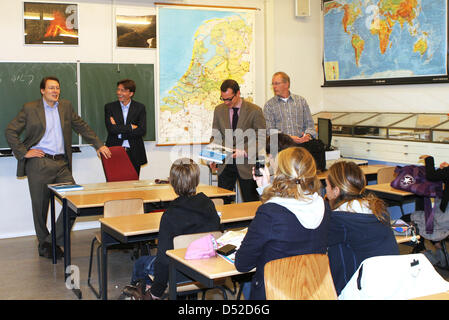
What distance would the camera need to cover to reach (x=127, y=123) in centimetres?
631

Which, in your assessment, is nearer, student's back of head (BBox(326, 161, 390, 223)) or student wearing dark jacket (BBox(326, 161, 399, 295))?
student wearing dark jacket (BBox(326, 161, 399, 295))

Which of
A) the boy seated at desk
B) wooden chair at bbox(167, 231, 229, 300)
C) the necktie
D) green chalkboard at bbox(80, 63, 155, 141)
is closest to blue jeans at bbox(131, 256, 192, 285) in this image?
the boy seated at desk

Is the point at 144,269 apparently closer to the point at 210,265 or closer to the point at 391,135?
the point at 210,265

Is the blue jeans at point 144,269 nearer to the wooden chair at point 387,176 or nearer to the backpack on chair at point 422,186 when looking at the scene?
the backpack on chair at point 422,186

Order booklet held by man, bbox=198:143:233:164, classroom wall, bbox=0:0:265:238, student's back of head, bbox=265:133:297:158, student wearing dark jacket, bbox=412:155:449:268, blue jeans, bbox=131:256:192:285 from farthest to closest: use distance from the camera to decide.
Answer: classroom wall, bbox=0:0:265:238, booklet held by man, bbox=198:143:233:164, student wearing dark jacket, bbox=412:155:449:268, student's back of head, bbox=265:133:297:158, blue jeans, bbox=131:256:192:285

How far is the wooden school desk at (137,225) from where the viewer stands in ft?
12.1

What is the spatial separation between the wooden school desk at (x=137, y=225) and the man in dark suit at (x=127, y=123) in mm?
2177

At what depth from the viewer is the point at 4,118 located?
634 cm

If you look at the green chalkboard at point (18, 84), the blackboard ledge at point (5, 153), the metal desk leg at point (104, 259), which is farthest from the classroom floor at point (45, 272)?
the green chalkboard at point (18, 84)

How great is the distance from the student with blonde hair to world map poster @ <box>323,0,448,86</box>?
4374mm

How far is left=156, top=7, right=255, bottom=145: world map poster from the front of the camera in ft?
23.9

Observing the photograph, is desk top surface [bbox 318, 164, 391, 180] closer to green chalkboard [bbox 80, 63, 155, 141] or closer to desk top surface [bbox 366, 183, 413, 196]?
desk top surface [bbox 366, 183, 413, 196]
